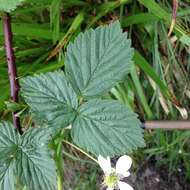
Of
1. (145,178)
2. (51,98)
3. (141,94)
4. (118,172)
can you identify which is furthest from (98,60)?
(145,178)

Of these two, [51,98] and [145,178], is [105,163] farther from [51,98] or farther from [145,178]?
[145,178]

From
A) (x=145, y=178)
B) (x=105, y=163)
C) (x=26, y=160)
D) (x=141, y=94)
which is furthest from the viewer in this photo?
(x=145, y=178)

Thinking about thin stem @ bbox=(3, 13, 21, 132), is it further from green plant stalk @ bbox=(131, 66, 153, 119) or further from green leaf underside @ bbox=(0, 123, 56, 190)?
green plant stalk @ bbox=(131, 66, 153, 119)

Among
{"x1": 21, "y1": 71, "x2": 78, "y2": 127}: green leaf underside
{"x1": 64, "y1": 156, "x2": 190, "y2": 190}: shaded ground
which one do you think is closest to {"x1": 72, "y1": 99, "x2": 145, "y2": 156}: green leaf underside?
{"x1": 21, "y1": 71, "x2": 78, "y2": 127}: green leaf underside

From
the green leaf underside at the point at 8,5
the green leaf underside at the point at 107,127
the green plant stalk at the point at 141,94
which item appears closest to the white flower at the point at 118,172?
the green leaf underside at the point at 107,127

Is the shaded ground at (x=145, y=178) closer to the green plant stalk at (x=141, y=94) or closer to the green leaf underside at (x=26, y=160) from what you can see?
the green plant stalk at (x=141, y=94)

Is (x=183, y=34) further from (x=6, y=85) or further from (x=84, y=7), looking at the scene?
(x=6, y=85)

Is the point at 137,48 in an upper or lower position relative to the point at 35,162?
upper

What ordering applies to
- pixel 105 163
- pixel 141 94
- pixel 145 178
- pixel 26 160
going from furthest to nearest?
pixel 145 178
pixel 141 94
pixel 105 163
pixel 26 160
